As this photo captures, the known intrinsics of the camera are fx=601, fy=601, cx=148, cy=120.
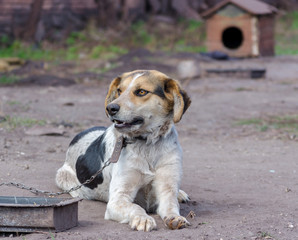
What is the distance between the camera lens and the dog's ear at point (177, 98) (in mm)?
4598

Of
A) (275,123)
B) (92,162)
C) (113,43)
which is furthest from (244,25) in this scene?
(92,162)

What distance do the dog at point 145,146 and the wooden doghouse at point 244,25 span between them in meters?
11.8

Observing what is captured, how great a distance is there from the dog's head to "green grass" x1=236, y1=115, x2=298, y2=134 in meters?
4.35

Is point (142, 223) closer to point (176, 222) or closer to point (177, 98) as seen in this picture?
point (176, 222)

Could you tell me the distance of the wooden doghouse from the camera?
1627 centimetres

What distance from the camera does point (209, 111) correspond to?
10.2 m

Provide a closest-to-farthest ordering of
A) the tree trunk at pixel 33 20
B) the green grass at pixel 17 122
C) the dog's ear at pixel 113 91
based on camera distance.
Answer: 1. the dog's ear at pixel 113 91
2. the green grass at pixel 17 122
3. the tree trunk at pixel 33 20

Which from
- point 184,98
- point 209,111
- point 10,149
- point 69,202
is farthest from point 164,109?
point 209,111

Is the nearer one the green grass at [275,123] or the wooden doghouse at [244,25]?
the green grass at [275,123]

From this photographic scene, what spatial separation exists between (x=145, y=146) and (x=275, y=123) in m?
4.88

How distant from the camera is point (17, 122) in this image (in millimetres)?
8492

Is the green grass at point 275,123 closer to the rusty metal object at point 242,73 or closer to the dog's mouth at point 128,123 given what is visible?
the rusty metal object at point 242,73

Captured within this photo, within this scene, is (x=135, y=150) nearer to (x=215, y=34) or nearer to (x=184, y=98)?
(x=184, y=98)

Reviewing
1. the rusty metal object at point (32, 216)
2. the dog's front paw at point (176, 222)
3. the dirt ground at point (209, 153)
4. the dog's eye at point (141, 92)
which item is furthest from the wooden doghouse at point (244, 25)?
the rusty metal object at point (32, 216)
